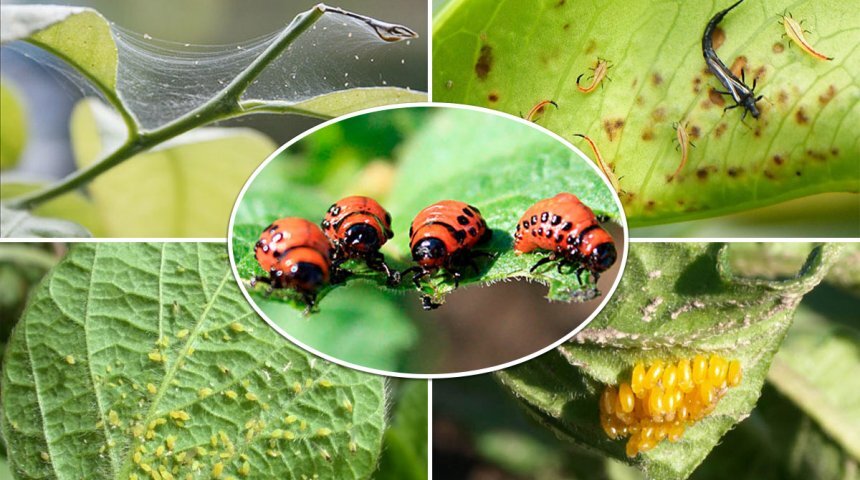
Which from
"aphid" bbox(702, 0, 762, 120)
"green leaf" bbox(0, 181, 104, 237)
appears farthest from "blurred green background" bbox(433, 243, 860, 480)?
"green leaf" bbox(0, 181, 104, 237)

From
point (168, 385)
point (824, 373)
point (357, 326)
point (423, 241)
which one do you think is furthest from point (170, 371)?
point (824, 373)

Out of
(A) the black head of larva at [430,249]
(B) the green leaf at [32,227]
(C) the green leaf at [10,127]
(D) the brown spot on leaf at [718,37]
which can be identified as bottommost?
(A) the black head of larva at [430,249]

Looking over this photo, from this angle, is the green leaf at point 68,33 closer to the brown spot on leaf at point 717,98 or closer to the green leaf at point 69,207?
the green leaf at point 69,207

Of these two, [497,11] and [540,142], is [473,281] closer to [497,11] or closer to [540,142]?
[540,142]

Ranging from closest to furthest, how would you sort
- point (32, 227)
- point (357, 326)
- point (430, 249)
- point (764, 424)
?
point (430, 249)
point (357, 326)
point (32, 227)
point (764, 424)

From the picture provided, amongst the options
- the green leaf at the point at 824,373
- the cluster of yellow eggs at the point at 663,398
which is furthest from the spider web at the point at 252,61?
the green leaf at the point at 824,373

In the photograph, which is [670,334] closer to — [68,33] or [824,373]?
[824,373]

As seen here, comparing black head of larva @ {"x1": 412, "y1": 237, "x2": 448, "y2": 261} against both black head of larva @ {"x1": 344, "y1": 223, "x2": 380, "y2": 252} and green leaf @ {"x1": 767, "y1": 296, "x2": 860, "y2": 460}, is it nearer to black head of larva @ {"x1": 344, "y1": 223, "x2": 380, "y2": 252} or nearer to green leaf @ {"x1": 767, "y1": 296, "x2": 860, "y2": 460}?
black head of larva @ {"x1": 344, "y1": 223, "x2": 380, "y2": 252}

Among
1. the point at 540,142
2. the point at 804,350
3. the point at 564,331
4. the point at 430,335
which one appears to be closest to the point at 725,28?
the point at 540,142
